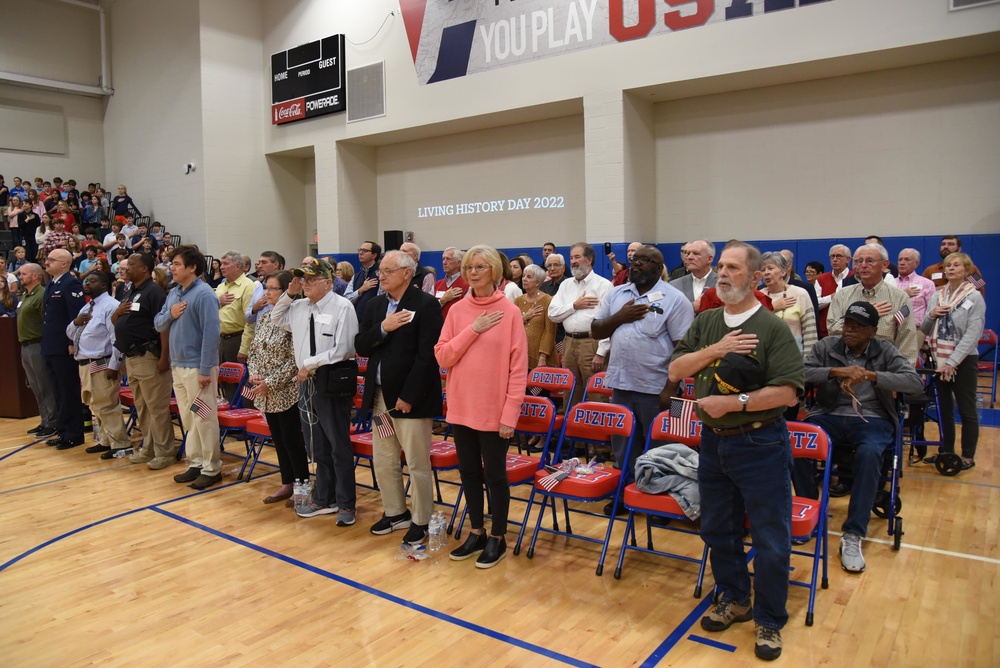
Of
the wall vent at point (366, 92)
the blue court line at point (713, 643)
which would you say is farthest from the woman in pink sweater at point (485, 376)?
the wall vent at point (366, 92)

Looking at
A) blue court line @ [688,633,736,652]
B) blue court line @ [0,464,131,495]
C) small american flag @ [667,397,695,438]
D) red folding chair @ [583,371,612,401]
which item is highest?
red folding chair @ [583,371,612,401]

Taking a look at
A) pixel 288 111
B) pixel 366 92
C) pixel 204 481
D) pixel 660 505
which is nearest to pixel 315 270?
pixel 204 481

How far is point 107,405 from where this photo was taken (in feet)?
21.2

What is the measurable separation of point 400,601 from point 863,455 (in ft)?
8.30

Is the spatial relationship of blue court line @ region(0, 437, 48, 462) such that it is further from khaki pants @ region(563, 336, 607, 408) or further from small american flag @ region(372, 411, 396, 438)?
khaki pants @ region(563, 336, 607, 408)

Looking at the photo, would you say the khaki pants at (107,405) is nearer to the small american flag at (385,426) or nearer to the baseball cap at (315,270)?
the baseball cap at (315,270)

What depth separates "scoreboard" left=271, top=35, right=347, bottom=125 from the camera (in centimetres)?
1359

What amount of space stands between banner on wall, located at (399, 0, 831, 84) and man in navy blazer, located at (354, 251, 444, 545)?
7.35 m

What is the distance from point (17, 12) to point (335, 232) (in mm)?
9444

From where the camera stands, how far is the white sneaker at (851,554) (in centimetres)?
363

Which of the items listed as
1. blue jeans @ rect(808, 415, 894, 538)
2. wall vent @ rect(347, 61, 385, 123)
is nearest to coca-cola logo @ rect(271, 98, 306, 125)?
wall vent @ rect(347, 61, 385, 123)

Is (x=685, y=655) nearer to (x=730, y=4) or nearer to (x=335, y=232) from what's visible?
(x=730, y=4)

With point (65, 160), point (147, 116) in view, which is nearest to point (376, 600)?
point (147, 116)

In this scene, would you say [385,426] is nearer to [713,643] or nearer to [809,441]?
[713,643]
